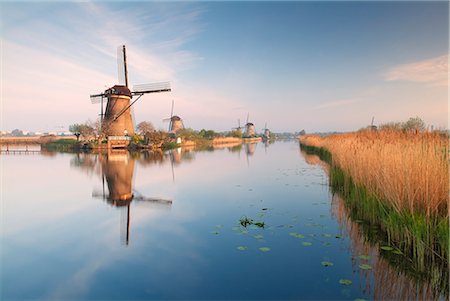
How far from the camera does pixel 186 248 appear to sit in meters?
5.75

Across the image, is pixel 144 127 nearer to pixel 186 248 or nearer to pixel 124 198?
pixel 124 198

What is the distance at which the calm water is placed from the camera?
4184mm

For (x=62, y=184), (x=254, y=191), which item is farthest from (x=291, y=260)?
(x=62, y=184)

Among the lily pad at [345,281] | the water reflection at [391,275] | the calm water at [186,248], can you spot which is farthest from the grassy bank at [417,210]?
the lily pad at [345,281]

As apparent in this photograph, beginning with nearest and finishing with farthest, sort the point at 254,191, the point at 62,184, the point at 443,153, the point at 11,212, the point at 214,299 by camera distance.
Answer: the point at 214,299
the point at 443,153
the point at 11,212
the point at 254,191
the point at 62,184

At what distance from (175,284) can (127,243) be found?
2.29m

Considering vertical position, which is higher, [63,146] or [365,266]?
[63,146]

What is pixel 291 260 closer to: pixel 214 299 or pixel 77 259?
pixel 214 299

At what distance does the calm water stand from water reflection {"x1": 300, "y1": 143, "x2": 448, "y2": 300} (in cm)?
3

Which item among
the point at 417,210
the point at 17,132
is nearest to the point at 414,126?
the point at 417,210

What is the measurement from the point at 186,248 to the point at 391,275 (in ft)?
13.1

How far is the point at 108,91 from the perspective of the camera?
1420 inches

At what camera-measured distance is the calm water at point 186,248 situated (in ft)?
13.7

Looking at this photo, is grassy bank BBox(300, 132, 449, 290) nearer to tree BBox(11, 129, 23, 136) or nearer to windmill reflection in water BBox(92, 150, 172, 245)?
windmill reflection in water BBox(92, 150, 172, 245)
